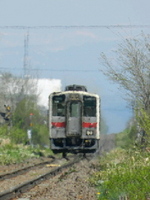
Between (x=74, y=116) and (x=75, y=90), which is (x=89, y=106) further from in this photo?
(x=75, y=90)

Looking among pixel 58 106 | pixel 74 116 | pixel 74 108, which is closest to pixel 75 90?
pixel 74 108

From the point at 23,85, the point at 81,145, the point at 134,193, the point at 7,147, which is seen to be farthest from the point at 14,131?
the point at 134,193

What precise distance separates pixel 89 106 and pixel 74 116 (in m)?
0.89

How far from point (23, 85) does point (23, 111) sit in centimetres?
1946

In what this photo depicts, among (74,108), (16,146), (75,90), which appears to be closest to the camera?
(74,108)

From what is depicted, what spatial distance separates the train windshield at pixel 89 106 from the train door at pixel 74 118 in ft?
0.94

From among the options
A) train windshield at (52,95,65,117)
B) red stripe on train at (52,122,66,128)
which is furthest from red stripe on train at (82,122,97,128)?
train windshield at (52,95,65,117)

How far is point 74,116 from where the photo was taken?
3027cm

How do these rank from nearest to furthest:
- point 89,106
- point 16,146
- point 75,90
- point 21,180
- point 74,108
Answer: point 21,180 → point 74,108 → point 89,106 → point 75,90 → point 16,146

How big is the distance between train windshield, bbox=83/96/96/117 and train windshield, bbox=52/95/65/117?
108cm

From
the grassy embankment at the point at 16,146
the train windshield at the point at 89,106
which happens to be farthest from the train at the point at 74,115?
the grassy embankment at the point at 16,146

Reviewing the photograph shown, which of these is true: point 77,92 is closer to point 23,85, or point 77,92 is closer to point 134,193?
point 134,193

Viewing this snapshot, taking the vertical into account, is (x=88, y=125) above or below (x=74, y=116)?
below

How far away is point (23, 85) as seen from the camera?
85375 millimetres
